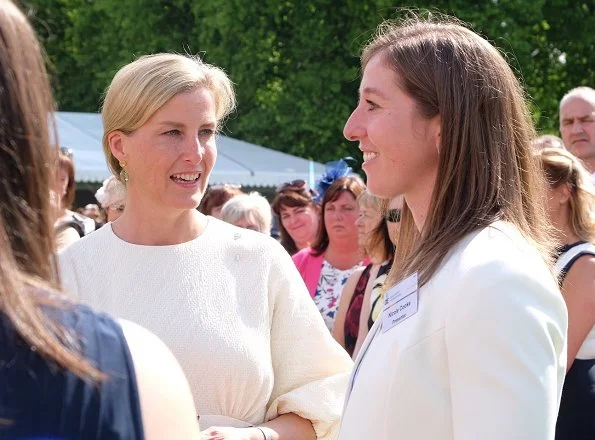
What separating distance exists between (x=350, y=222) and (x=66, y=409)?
5.47m

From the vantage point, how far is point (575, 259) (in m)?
3.81

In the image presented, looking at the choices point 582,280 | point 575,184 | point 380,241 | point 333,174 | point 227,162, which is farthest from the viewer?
point 227,162

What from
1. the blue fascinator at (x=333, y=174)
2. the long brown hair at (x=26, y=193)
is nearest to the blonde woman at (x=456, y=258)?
the long brown hair at (x=26, y=193)

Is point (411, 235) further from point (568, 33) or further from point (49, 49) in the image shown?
point (49, 49)

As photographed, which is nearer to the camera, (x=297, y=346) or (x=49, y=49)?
→ (x=297, y=346)

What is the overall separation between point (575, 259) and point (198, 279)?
1.52 meters

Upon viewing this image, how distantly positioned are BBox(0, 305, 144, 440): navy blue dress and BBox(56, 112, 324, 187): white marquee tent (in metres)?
13.2

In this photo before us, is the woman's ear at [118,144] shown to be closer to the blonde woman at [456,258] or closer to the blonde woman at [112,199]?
the blonde woman at [456,258]

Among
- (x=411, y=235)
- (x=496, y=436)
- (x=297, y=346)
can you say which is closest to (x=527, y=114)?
(x=411, y=235)

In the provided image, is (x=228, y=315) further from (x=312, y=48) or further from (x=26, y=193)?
(x=312, y=48)

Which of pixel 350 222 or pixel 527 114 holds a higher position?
pixel 527 114

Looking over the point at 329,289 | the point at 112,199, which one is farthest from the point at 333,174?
the point at 112,199

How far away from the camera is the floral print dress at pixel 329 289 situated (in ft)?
20.6

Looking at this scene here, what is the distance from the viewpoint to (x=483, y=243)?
82.5 inches
